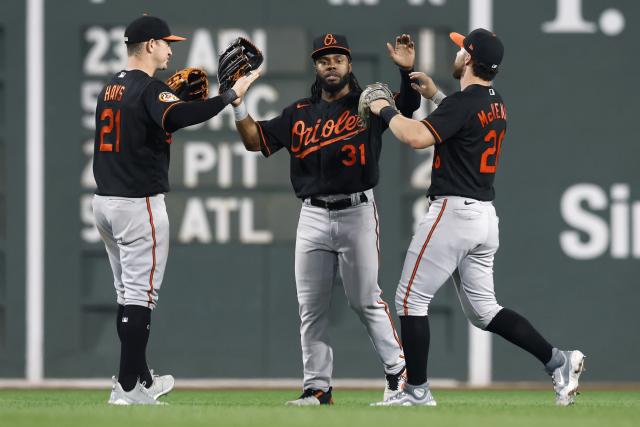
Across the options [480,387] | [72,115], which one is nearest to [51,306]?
[72,115]

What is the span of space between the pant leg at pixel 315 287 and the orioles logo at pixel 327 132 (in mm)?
279

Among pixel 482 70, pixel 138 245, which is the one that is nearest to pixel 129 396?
pixel 138 245

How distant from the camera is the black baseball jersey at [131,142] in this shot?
6.00 metres

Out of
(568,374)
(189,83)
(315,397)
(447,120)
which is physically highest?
(189,83)

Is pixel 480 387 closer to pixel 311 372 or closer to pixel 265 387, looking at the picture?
pixel 265 387

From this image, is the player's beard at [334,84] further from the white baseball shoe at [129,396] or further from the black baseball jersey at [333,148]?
the white baseball shoe at [129,396]

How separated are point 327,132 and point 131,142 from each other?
2.89 ft

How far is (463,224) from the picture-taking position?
229 inches

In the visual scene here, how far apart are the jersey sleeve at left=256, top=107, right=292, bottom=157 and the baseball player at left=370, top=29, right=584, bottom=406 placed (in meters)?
0.54

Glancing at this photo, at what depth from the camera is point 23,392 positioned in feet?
25.7

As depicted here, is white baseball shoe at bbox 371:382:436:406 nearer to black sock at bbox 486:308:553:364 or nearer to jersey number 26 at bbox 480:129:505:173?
black sock at bbox 486:308:553:364

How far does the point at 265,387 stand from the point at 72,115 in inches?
78.1

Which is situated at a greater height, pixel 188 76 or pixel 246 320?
pixel 188 76

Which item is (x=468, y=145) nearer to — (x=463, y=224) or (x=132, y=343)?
(x=463, y=224)
